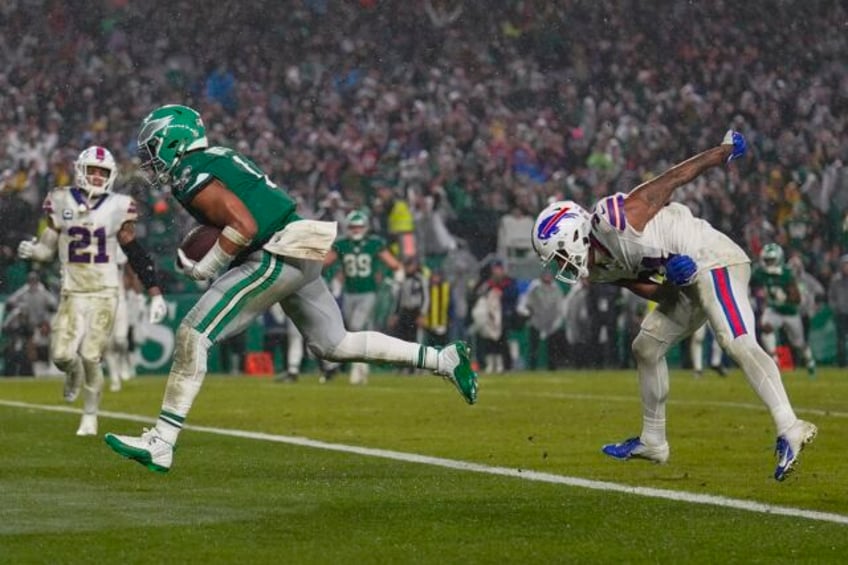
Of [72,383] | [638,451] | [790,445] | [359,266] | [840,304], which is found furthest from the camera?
[840,304]

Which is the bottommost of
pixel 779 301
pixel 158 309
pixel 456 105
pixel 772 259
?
pixel 158 309

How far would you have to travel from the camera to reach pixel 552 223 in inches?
320

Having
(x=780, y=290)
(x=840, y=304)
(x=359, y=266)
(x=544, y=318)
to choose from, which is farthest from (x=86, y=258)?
(x=840, y=304)

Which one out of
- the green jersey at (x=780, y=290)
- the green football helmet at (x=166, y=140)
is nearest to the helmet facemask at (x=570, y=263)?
the green football helmet at (x=166, y=140)

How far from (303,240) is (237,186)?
14.9 inches

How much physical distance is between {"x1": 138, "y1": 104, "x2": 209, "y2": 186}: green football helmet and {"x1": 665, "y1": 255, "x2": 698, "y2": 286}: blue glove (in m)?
2.18

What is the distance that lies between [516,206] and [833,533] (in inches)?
740

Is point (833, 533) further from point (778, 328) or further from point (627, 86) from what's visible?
point (627, 86)

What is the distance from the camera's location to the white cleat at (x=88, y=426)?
11656 mm

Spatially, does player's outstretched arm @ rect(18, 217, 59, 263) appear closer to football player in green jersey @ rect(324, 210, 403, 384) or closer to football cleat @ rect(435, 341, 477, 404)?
football cleat @ rect(435, 341, 477, 404)

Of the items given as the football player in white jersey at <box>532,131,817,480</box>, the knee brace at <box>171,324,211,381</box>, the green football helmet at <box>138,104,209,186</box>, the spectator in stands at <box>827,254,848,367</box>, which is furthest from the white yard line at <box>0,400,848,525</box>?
the spectator in stands at <box>827,254,848,367</box>

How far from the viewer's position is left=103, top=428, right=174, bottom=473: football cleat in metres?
7.73

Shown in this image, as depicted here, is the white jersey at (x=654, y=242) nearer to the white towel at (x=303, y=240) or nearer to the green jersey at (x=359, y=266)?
the white towel at (x=303, y=240)

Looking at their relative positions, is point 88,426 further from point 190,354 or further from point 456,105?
point 456,105
